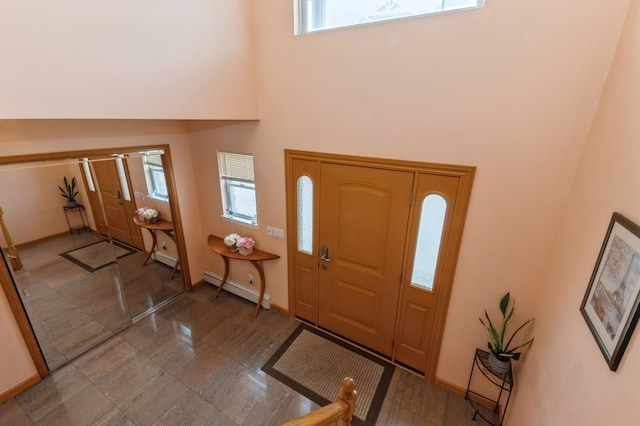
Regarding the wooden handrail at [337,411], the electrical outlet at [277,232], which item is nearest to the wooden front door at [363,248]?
the electrical outlet at [277,232]

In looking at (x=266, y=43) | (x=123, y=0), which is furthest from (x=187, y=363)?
(x=266, y=43)

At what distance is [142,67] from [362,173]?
1880 mm

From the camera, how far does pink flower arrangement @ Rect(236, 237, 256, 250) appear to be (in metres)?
3.40

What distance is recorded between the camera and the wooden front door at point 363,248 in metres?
2.48

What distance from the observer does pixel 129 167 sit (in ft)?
10.5

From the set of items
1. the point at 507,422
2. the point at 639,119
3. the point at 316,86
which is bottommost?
the point at 507,422

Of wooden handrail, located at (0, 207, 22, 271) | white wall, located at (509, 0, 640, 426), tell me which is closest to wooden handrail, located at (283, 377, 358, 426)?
white wall, located at (509, 0, 640, 426)

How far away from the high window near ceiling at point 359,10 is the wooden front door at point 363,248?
3.99 feet

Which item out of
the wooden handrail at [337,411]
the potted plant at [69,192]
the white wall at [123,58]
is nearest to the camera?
the wooden handrail at [337,411]

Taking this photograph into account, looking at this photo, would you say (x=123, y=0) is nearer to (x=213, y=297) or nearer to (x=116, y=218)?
(x=116, y=218)

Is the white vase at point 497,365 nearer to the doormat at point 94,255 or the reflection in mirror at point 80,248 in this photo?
the reflection in mirror at point 80,248

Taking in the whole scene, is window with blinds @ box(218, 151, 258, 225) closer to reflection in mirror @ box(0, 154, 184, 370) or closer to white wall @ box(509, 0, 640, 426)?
reflection in mirror @ box(0, 154, 184, 370)

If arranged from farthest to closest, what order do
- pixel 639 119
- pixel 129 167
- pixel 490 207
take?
1. pixel 129 167
2. pixel 490 207
3. pixel 639 119

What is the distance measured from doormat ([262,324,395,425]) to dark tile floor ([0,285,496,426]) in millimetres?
88
